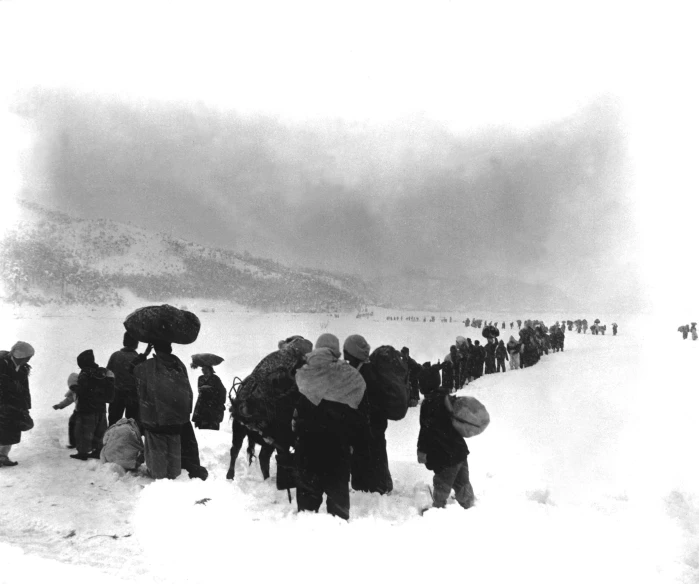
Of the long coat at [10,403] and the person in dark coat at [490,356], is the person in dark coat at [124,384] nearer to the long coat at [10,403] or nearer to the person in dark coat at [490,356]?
the long coat at [10,403]

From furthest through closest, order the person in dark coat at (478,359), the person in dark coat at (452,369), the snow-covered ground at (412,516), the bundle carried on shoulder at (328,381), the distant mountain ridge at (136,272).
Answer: the person in dark coat at (478,359)
the person in dark coat at (452,369)
the distant mountain ridge at (136,272)
the bundle carried on shoulder at (328,381)
the snow-covered ground at (412,516)

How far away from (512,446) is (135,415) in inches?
154

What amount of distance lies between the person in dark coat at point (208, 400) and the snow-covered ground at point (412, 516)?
1.12 feet

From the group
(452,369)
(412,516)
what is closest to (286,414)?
(412,516)

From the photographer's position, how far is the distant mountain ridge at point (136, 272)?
5578 millimetres

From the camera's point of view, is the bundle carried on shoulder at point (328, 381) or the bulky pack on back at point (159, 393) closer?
the bundle carried on shoulder at point (328, 381)

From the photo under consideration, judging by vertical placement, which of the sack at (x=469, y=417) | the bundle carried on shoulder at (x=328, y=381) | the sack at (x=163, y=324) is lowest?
the sack at (x=469, y=417)

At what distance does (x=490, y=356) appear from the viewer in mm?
12203

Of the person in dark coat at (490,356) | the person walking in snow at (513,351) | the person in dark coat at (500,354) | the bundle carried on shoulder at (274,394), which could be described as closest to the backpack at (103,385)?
the bundle carried on shoulder at (274,394)

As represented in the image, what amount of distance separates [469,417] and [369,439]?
79 cm

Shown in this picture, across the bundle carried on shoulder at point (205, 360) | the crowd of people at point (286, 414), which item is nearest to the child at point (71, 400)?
the crowd of people at point (286, 414)

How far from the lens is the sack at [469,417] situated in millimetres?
3018

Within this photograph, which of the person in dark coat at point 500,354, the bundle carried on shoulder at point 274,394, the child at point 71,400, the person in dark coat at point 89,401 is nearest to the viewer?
the bundle carried on shoulder at point 274,394

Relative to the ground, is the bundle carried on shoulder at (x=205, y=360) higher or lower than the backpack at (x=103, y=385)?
higher
